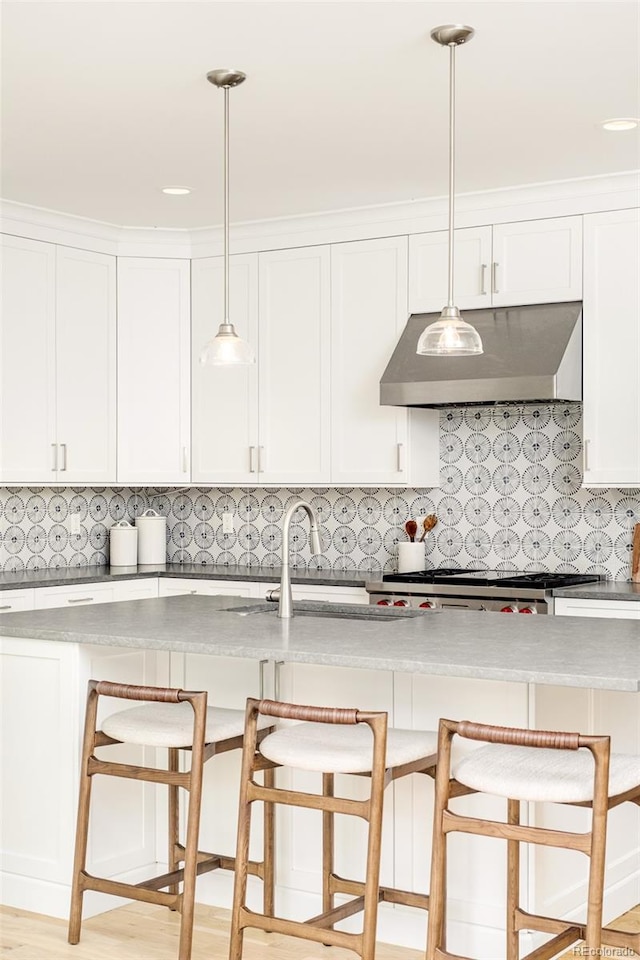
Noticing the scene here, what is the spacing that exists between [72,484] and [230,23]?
2.91m

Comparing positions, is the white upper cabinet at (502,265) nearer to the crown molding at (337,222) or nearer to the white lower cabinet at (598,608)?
the crown molding at (337,222)

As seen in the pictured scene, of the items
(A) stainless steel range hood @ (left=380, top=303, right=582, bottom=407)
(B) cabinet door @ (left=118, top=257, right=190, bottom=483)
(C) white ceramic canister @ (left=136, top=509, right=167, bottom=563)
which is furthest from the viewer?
(C) white ceramic canister @ (left=136, top=509, right=167, bottom=563)

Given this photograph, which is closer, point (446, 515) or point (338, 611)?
point (338, 611)

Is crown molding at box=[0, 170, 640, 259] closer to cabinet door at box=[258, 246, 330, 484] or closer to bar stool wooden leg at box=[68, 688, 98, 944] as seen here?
cabinet door at box=[258, 246, 330, 484]

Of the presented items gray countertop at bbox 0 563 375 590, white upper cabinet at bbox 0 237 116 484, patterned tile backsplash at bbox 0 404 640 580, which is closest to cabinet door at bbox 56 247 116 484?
white upper cabinet at bbox 0 237 116 484

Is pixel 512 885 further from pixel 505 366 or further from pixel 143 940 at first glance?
pixel 505 366

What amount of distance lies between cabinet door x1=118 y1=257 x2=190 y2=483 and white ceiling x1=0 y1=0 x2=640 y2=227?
0.68 metres

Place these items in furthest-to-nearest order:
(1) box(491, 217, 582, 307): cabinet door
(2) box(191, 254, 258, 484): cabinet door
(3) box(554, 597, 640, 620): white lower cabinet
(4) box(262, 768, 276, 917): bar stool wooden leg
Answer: (2) box(191, 254, 258, 484): cabinet door < (1) box(491, 217, 582, 307): cabinet door < (3) box(554, 597, 640, 620): white lower cabinet < (4) box(262, 768, 276, 917): bar stool wooden leg

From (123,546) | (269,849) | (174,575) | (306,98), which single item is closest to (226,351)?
(306,98)

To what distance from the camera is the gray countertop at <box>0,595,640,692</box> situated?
2.64 m

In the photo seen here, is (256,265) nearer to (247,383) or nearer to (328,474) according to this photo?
(247,383)

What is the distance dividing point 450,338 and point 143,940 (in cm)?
195

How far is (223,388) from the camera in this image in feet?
19.1

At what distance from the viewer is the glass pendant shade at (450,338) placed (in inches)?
126
